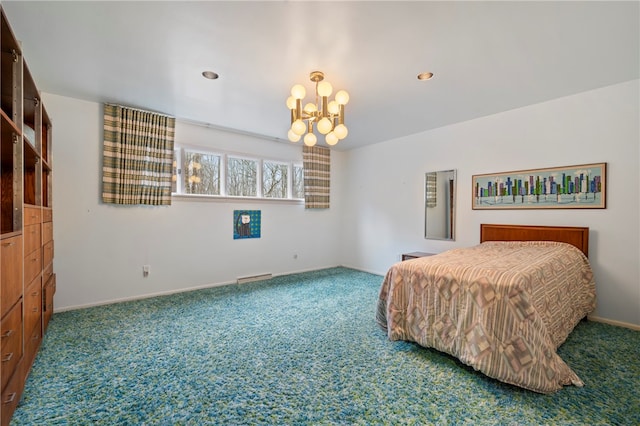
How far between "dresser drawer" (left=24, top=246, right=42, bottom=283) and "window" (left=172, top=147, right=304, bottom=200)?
1.83 meters

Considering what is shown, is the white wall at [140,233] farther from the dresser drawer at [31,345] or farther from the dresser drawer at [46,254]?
the dresser drawer at [31,345]

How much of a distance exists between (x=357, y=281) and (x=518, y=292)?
286 centimetres

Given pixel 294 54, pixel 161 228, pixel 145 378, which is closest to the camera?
pixel 145 378

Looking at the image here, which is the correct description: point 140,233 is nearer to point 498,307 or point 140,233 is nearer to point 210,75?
point 210,75

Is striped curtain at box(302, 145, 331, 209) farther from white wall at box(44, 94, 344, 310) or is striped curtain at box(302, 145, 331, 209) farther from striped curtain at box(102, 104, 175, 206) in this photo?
striped curtain at box(102, 104, 175, 206)

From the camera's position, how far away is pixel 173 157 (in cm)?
389

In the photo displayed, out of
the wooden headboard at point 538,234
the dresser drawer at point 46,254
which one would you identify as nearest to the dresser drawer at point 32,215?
the dresser drawer at point 46,254

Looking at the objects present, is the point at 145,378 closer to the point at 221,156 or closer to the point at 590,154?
the point at 221,156

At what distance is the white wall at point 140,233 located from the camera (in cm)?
322

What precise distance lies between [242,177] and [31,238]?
9.28ft

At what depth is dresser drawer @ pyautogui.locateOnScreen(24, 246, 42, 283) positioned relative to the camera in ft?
6.15

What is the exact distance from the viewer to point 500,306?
184 cm

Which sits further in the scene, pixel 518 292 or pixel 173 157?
pixel 173 157

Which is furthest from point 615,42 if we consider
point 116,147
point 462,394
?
point 116,147
